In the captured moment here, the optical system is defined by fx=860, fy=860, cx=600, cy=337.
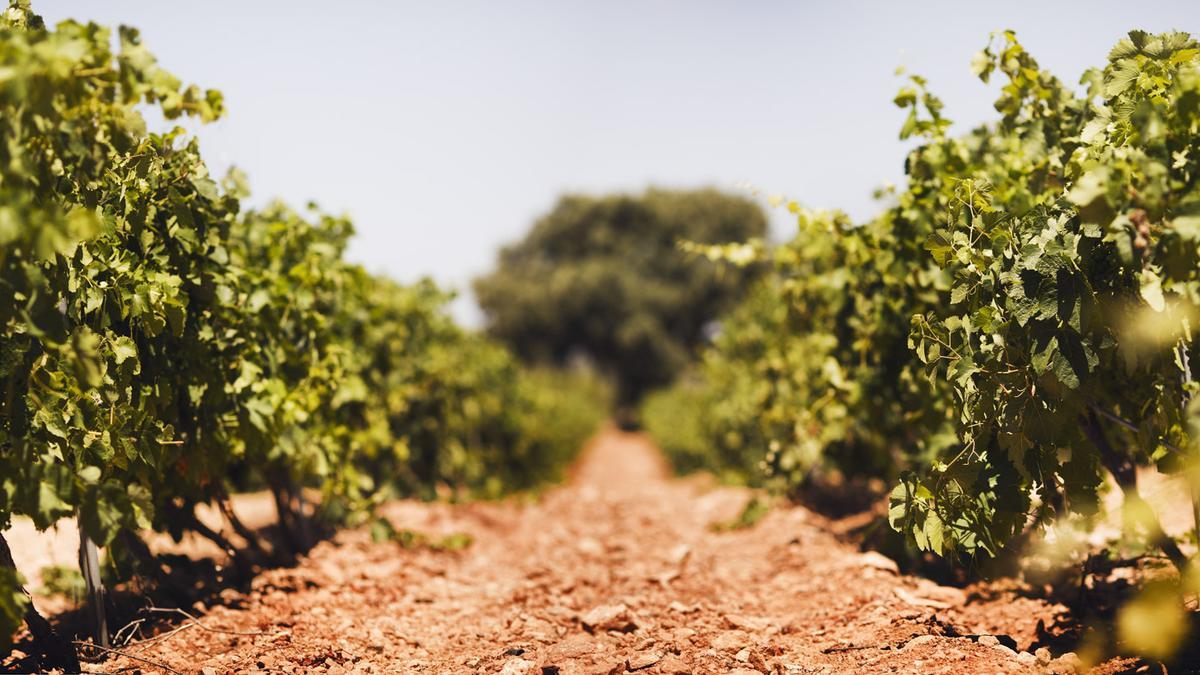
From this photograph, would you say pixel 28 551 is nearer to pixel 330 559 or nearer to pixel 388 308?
pixel 330 559

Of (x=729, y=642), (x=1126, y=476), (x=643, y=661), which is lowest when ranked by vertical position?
(x=729, y=642)

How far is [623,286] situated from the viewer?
3612 centimetres

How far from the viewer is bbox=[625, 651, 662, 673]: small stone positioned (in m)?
3.50

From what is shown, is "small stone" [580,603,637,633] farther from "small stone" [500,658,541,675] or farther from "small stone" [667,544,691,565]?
"small stone" [667,544,691,565]

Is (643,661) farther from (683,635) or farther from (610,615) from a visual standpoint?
(610,615)

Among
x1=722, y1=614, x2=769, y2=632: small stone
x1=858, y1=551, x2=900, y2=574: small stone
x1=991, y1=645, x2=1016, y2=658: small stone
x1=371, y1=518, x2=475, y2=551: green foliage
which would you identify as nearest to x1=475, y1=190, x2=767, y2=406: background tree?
x1=371, y1=518, x2=475, y2=551: green foliage

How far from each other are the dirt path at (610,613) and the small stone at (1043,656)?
0.12 ft

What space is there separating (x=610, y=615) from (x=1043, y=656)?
1920 mm

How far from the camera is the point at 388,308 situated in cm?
827

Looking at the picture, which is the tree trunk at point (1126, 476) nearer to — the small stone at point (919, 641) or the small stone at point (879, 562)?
the small stone at point (919, 641)

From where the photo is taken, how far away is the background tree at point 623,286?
35.9 metres

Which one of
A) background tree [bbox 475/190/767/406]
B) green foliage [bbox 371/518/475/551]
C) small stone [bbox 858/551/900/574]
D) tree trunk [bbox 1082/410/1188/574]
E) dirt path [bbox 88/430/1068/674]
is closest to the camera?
dirt path [bbox 88/430/1068/674]

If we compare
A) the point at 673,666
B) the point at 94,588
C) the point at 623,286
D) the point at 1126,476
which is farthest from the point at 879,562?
the point at 623,286

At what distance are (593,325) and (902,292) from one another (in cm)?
3114
